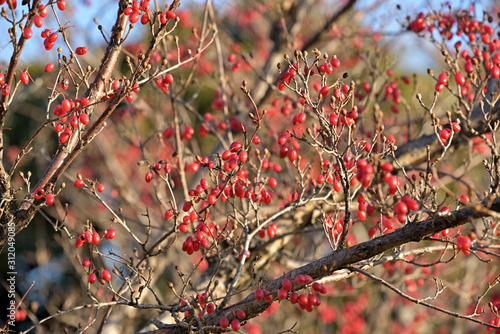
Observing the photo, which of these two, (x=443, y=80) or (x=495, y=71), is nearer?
(x=443, y=80)

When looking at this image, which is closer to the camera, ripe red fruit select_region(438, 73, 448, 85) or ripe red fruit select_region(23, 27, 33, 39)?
ripe red fruit select_region(23, 27, 33, 39)

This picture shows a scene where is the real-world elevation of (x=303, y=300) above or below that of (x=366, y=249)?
below

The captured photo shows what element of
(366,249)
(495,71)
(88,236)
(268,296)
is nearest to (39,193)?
(88,236)

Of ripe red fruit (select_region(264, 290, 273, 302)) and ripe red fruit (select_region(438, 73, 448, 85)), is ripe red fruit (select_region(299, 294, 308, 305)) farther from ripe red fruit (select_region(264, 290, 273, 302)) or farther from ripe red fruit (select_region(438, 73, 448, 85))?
ripe red fruit (select_region(438, 73, 448, 85))

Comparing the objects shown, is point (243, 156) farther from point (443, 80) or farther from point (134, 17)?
point (443, 80)

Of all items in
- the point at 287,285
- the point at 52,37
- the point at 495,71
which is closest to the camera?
the point at 287,285

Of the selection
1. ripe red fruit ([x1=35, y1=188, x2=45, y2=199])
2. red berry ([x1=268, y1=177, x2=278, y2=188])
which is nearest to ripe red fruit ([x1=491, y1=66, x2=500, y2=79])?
red berry ([x1=268, y1=177, x2=278, y2=188])

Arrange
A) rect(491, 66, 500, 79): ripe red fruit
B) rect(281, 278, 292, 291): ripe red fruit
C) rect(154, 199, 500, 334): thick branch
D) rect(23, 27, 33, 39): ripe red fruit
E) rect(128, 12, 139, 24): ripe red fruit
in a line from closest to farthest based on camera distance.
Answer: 1. rect(154, 199, 500, 334): thick branch
2. rect(23, 27, 33, 39): ripe red fruit
3. rect(281, 278, 292, 291): ripe red fruit
4. rect(128, 12, 139, 24): ripe red fruit
5. rect(491, 66, 500, 79): ripe red fruit

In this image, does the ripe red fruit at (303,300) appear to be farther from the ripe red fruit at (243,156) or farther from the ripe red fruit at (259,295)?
the ripe red fruit at (243,156)

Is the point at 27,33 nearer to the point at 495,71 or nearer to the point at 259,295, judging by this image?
the point at 259,295

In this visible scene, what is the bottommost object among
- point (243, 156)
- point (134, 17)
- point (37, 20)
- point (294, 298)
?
point (294, 298)

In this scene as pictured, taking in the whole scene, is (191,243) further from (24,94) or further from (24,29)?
(24,94)

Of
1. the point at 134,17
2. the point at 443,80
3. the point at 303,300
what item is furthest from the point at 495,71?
the point at 134,17

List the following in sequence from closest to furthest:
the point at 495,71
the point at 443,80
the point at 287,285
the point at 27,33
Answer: the point at 27,33 < the point at 287,285 < the point at 443,80 < the point at 495,71
